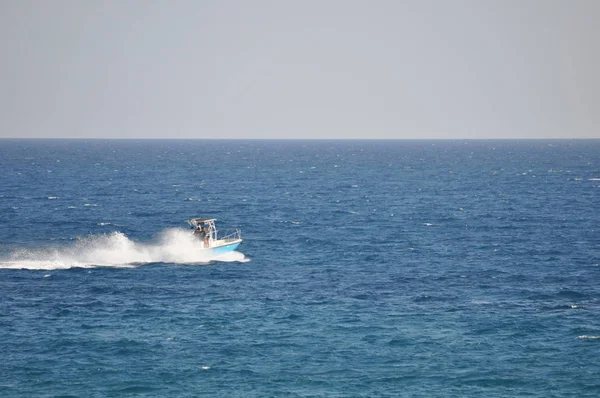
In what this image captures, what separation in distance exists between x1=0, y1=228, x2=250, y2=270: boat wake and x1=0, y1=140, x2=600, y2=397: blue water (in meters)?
0.22

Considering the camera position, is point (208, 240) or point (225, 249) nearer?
point (208, 240)

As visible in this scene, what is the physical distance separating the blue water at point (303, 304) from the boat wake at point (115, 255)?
22cm

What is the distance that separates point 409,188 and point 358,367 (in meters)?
113

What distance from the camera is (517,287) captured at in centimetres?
6638

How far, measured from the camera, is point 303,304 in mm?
60250

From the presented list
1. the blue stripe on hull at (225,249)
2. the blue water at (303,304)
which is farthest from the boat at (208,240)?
the blue water at (303,304)

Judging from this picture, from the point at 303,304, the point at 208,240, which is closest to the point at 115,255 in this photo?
the point at 208,240

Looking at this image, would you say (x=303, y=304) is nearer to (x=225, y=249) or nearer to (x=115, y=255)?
(x=225, y=249)

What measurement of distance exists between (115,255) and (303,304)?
24.8 metres

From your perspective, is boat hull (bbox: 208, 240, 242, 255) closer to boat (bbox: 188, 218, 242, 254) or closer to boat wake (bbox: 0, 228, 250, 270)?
boat (bbox: 188, 218, 242, 254)

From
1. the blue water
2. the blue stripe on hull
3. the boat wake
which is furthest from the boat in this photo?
the blue water

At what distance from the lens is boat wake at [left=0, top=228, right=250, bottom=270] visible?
245 ft

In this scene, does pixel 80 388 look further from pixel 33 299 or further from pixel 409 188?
pixel 409 188

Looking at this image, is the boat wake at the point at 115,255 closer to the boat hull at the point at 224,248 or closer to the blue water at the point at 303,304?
the blue water at the point at 303,304
